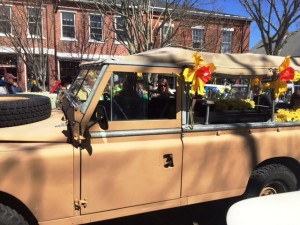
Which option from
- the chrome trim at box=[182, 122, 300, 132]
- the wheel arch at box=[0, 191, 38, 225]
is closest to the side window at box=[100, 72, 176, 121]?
the chrome trim at box=[182, 122, 300, 132]

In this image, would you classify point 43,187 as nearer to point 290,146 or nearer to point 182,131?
point 182,131

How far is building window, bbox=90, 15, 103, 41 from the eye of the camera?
62.1ft

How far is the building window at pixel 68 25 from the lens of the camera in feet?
72.2

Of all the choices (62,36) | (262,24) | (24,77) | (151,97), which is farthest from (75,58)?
(151,97)

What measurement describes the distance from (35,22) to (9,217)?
15557mm

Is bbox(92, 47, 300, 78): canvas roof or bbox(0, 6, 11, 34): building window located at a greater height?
bbox(0, 6, 11, 34): building window

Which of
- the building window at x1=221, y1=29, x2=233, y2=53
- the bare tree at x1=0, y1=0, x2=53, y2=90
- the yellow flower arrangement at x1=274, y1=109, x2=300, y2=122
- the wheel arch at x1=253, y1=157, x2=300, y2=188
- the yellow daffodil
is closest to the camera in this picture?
the yellow daffodil

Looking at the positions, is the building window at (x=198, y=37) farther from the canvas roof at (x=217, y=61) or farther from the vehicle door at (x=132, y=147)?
the vehicle door at (x=132, y=147)

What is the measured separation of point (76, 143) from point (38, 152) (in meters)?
0.33

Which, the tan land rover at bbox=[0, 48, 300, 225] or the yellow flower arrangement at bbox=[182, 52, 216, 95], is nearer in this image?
the tan land rover at bbox=[0, 48, 300, 225]

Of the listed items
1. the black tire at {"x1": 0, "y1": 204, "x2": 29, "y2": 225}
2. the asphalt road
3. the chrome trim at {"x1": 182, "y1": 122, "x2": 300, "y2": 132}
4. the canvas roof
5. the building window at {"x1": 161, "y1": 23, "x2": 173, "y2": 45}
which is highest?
the building window at {"x1": 161, "y1": 23, "x2": 173, "y2": 45}

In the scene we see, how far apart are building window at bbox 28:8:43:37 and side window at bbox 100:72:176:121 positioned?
564 inches

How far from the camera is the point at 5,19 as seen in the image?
55.2 feet

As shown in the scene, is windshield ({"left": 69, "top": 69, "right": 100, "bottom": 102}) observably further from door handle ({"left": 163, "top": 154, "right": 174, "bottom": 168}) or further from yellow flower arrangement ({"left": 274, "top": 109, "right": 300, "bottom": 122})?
yellow flower arrangement ({"left": 274, "top": 109, "right": 300, "bottom": 122})
